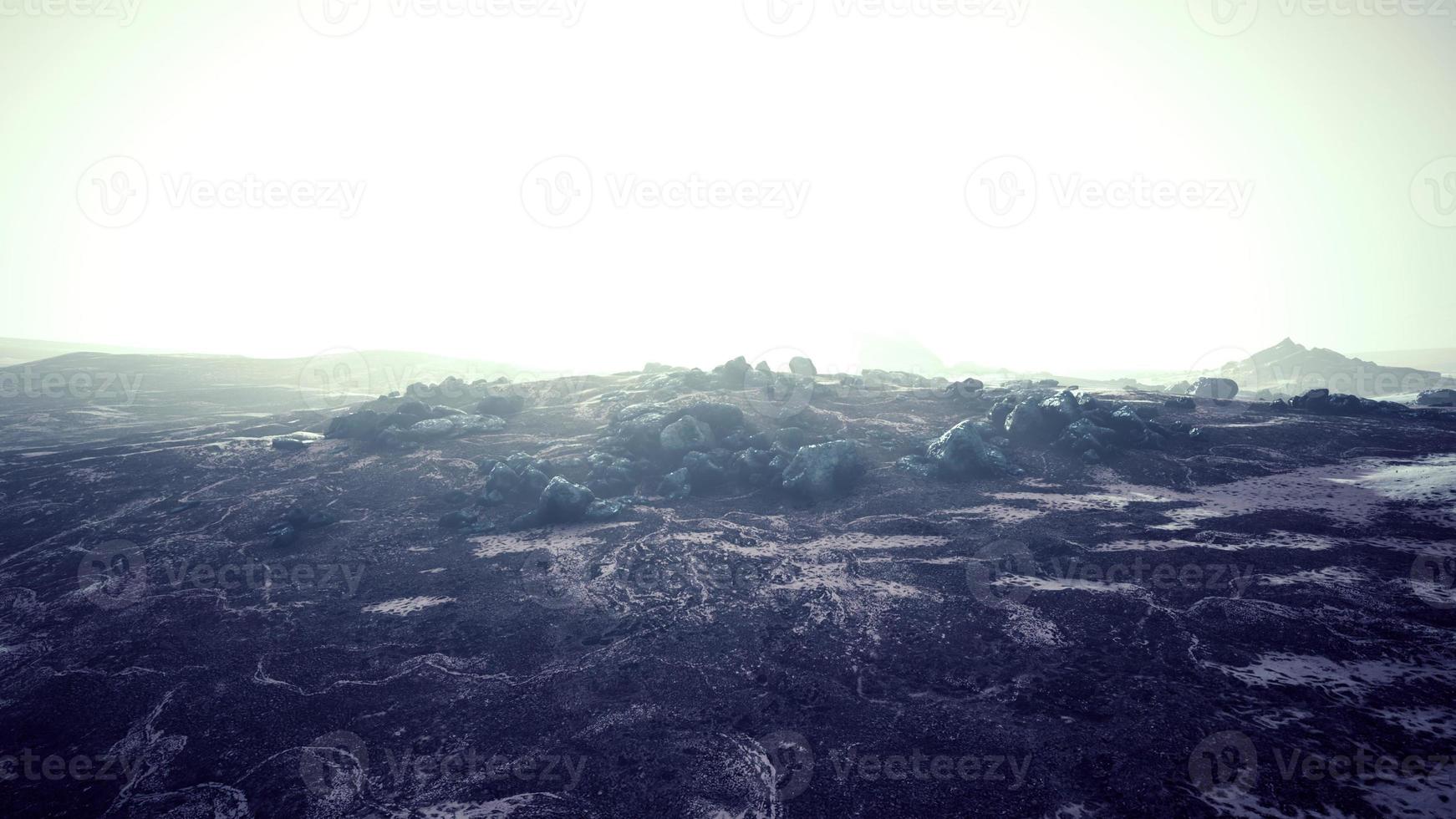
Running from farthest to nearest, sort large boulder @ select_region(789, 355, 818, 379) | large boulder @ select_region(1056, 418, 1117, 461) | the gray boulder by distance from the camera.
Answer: large boulder @ select_region(789, 355, 818, 379) → the gray boulder → large boulder @ select_region(1056, 418, 1117, 461)

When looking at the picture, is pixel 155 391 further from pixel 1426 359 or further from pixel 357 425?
pixel 1426 359

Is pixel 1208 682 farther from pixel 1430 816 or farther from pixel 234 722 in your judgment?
pixel 234 722

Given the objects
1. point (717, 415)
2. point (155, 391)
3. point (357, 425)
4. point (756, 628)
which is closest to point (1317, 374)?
point (717, 415)

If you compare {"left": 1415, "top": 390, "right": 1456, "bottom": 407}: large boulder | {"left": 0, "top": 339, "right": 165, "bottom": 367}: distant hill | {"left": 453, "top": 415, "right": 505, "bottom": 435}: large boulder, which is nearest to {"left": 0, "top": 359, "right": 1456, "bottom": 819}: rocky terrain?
{"left": 453, "top": 415, "right": 505, "bottom": 435}: large boulder

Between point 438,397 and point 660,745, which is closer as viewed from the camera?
point 660,745

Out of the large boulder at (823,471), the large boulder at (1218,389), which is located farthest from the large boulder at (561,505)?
the large boulder at (1218,389)

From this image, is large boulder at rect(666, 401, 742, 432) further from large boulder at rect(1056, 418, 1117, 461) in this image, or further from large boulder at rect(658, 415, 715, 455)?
large boulder at rect(1056, 418, 1117, 461)

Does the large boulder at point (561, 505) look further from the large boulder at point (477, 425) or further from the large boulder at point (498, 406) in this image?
the large boulder at point (498, 406)

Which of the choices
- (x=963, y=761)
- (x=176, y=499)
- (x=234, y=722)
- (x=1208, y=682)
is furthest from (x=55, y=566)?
(x=1208, y=682)
